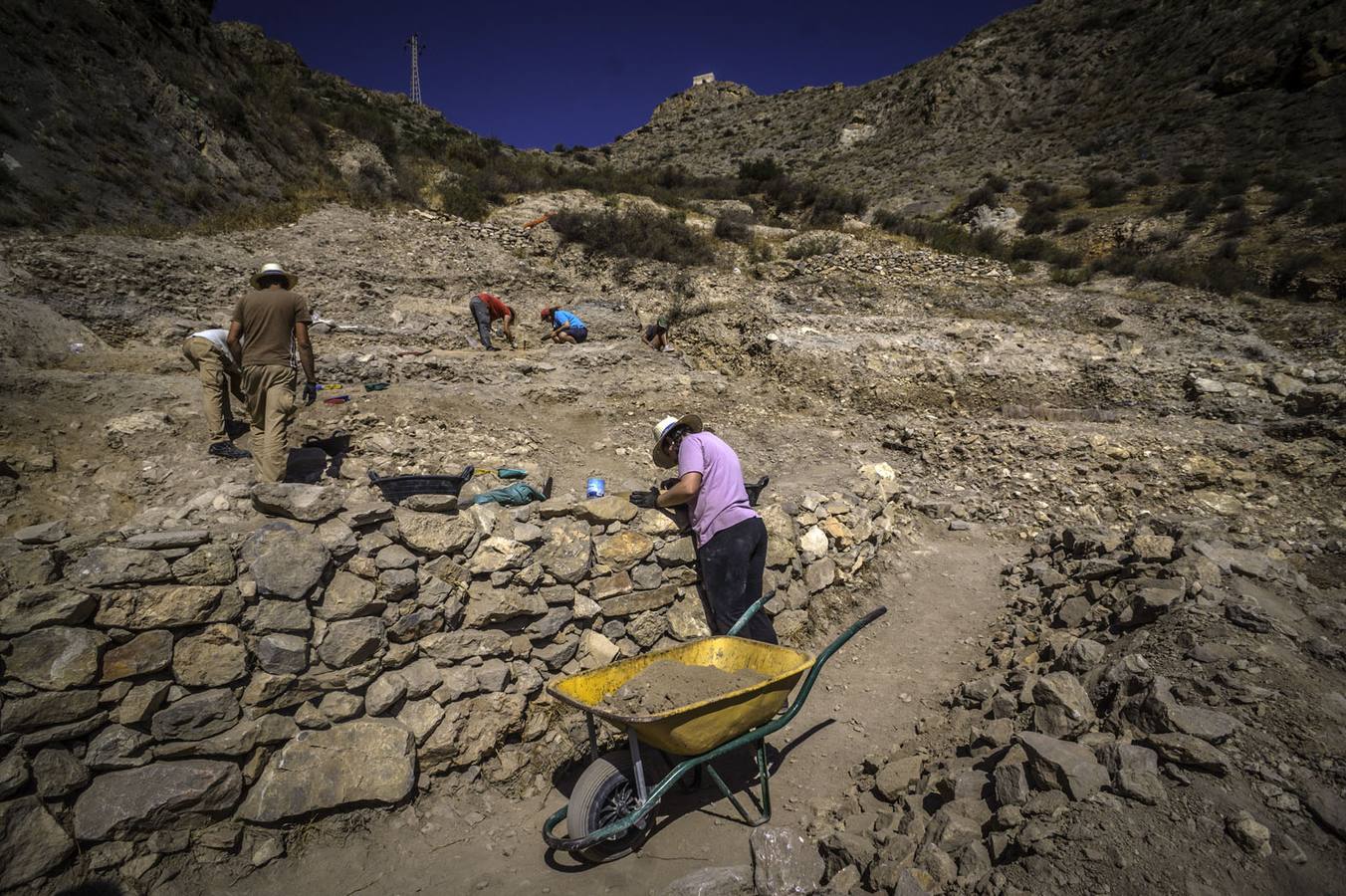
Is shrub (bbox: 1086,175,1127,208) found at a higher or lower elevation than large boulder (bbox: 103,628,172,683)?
higher

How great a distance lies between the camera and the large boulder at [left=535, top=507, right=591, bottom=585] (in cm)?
372

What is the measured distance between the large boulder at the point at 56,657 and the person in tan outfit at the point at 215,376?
276 cm

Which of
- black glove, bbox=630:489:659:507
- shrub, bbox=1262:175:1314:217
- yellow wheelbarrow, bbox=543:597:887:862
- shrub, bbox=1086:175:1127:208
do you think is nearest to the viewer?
yellow wheelbarrow, bbox=543:597:887:862

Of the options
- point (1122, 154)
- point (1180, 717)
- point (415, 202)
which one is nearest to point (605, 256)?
point (415, 202)

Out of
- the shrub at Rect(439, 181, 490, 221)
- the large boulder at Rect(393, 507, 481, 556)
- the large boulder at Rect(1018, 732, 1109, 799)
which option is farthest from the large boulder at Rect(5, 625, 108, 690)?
the shrub at Rect(439, 181, 490, 221)

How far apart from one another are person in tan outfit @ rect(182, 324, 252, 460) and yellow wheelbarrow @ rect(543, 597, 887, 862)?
14.0 ft

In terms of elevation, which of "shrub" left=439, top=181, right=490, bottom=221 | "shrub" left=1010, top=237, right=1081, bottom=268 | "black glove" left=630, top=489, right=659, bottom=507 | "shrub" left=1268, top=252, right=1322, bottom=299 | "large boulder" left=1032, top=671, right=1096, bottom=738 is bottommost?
"large boulder" left=1032, top=671, right=1096, bottom=738

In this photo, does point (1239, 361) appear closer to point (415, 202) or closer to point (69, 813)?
point (69, 813)

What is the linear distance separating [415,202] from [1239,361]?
16918mm

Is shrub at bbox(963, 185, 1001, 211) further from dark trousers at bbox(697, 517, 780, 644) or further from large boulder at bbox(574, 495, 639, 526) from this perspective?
large boulder at bbox(574, 495, 639, 526)

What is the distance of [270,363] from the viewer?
4.36 m

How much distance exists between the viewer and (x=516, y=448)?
253 inches

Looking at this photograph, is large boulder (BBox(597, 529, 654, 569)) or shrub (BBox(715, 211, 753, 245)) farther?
shrub (BBox(715, 211, 753, 245))

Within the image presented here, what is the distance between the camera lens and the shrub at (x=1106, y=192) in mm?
18250
